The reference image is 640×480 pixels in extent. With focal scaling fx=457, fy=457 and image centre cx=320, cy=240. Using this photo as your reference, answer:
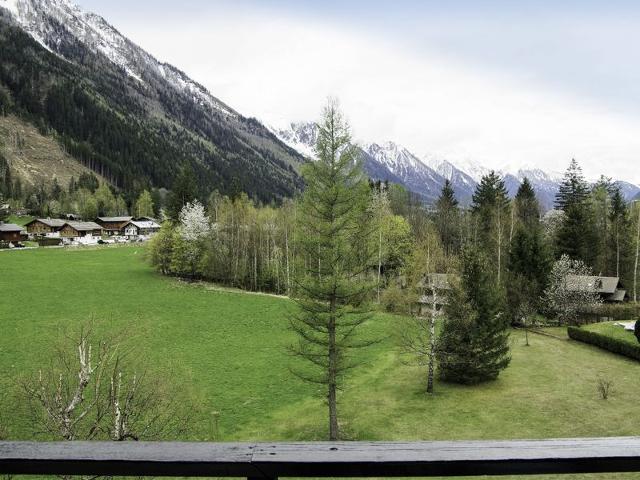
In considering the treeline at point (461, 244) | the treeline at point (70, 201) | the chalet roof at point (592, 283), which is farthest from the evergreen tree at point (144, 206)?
the chalet roof at point (592, 283)

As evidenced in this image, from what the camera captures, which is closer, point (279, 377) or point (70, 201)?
point (279, 377)

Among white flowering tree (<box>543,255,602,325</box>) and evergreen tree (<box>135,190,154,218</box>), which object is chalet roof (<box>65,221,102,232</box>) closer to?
evergreen tree (<box>135,190,154,218</box>)

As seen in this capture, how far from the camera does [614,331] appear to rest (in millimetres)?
41469

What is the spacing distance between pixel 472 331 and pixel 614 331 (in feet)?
61.0

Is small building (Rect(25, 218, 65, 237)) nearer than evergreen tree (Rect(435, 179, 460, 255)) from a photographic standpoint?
No

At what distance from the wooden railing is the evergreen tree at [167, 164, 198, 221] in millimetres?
75547

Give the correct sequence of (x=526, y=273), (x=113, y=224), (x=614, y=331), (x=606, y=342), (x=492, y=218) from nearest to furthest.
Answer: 1. (x=606, y=342)
2. (x=614, y=331)
3. (x=526, y=273)
4. (x=492, y=218)
5. (x=113, y=224)

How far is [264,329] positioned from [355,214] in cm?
2494

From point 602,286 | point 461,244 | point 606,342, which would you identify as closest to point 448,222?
point 461,244

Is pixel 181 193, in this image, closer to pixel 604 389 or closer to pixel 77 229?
pixel 77 229

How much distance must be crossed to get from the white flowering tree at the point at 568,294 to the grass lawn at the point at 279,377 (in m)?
6.14

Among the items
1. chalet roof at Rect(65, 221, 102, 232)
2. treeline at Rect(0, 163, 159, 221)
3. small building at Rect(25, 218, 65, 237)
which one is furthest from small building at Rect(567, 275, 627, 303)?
treeline at Rect(0, 163, 159, 221)

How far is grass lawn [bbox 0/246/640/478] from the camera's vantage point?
24969 millimetres

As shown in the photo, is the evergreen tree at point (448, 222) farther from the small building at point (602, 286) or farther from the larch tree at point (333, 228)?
the larch tree at point (333, 228)
